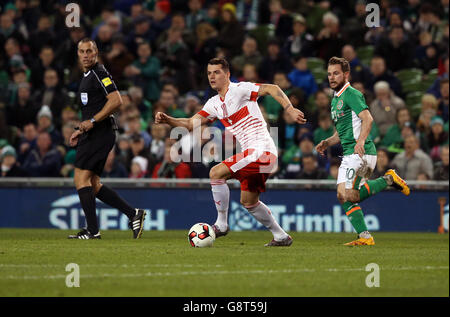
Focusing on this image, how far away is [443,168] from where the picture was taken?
1698cm

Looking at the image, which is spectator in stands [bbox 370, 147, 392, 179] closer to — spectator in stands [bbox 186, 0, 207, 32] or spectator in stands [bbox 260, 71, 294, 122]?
spectator in stands [bbox 260, 71, 294, 122]

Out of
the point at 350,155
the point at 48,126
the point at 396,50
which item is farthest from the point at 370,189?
the point at 48,126

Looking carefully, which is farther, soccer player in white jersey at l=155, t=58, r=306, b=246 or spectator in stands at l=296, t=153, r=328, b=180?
spectator in stands at l=296, t=153, r=328, b=180

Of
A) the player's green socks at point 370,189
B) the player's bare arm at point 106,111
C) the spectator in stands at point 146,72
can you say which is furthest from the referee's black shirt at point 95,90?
the spectator in stands at point 146,72

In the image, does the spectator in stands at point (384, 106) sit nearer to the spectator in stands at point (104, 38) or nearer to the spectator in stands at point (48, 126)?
the spectator in stands at point (48, 126)

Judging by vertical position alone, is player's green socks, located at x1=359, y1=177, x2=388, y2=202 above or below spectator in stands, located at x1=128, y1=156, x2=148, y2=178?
below

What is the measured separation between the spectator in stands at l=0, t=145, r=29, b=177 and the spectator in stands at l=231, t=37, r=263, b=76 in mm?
5354

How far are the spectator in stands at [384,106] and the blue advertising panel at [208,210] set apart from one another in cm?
194

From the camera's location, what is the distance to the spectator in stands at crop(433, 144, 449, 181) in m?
16.9

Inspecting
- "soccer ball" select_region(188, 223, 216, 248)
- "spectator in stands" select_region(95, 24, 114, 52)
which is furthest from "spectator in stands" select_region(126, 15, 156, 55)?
"soccer ball" select_region(188, 223, 216, 248)

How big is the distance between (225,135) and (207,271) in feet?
30.6

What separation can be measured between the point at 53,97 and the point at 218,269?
1303 centimetres

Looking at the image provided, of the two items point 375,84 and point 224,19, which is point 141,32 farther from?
point 375,84

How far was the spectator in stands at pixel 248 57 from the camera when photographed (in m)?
20.8
